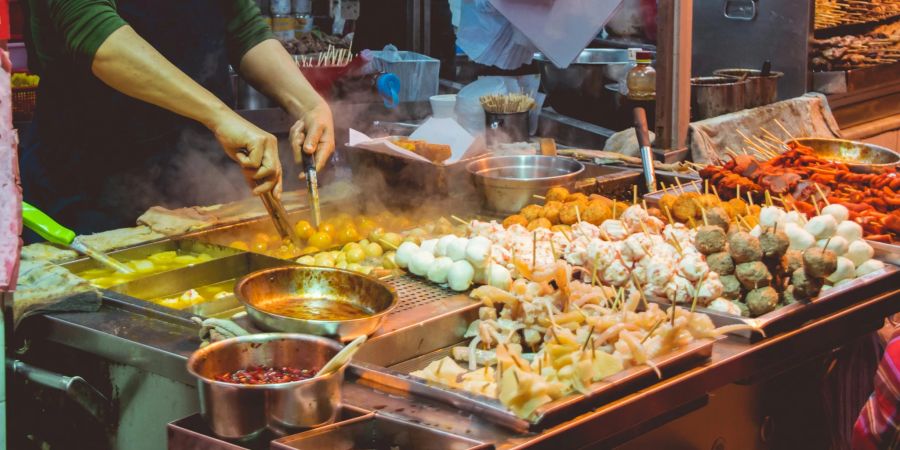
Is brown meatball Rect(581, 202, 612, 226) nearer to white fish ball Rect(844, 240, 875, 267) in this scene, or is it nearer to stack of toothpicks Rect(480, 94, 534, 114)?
white fish ball Rect(844, 240, 875, 267)

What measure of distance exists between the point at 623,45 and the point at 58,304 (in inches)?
174

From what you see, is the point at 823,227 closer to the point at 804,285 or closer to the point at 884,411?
the point at 804,285

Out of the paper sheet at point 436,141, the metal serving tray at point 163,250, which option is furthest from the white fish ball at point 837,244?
the metal serving tray at point 163,250

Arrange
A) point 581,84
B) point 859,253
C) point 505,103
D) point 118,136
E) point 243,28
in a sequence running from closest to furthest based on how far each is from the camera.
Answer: point 859,253
point 118,136
point 243,28
point 505,103
point 581,84

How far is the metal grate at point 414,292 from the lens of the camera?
256cm

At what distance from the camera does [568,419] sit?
6.28 feet

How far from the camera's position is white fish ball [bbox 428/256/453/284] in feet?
8.86

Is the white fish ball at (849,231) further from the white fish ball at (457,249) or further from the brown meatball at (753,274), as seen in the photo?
the white fish ball at (457,249)

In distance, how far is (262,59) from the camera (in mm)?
3775

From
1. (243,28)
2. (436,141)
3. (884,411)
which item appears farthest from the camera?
(436,141)

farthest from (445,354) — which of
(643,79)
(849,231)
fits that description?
(643,79)

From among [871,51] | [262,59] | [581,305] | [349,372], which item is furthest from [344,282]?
[871,51]

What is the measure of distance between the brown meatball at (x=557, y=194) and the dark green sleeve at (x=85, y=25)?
155 centimetres

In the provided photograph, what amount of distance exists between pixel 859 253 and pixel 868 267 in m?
0.05
